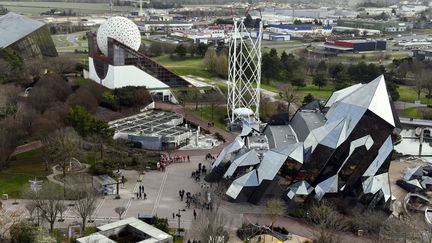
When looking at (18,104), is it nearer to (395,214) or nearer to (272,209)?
(272,209)

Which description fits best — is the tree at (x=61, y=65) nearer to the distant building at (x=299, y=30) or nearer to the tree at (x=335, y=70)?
the tree at (x=335, y=70)

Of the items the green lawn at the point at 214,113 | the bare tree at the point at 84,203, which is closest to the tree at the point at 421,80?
the green lawn at the point at 214,113

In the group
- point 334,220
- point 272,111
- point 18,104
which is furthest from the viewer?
point 272,111

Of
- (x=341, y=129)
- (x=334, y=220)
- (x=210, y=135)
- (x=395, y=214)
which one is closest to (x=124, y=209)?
(x=334, y=220)

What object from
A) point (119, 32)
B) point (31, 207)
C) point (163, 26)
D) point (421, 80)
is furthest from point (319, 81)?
point (163, 26)

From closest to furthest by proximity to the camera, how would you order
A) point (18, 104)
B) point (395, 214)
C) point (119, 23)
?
1. point (395, 214)
2. point (18, 104)
3. point (119, 23)

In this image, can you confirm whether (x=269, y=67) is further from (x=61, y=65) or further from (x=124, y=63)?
(x=61, y=65)

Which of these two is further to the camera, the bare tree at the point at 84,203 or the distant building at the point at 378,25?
the distant building at the point at 378,25
